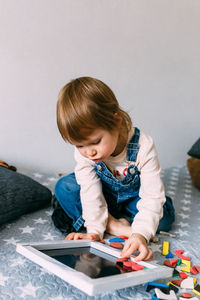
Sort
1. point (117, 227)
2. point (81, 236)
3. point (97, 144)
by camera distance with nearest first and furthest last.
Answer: point (97, 144), point (81, 236), point (117, 227)

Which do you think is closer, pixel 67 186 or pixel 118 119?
pixel 118 119

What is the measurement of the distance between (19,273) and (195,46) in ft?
4.84

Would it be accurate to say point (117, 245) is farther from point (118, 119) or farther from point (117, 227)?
point (118, 119)

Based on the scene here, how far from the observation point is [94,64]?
1.45 m

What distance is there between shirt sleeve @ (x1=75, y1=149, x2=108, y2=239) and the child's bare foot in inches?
1.3

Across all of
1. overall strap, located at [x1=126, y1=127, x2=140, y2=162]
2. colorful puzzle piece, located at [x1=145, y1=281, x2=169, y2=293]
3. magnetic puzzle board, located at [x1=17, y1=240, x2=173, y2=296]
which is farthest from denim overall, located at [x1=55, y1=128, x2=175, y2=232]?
colorful puzzle piece, located at [x1=145, y1=281, x2=169, y2=293]

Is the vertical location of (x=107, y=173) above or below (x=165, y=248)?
above

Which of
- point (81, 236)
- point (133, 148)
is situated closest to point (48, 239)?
point (81, 236)

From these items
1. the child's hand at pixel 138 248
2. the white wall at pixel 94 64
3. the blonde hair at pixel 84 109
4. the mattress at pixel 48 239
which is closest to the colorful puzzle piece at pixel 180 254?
the mattress at pixel 48 239

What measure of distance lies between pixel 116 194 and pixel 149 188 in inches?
6.0

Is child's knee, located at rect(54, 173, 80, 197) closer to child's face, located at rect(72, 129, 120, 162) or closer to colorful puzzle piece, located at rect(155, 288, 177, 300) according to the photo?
child's face, located at rect(72, 129, 120, 162)

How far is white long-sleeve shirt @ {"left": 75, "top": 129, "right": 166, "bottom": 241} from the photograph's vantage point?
0.91 metres

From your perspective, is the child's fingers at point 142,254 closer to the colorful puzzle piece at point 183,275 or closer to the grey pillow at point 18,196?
the colorful puzzle piece at point 183,275

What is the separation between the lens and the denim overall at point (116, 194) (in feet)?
→ 3.19
